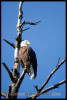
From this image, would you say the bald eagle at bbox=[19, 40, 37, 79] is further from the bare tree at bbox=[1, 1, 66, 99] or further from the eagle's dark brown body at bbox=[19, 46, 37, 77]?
the bare tree at bbox=[1, 1, 66, 99]

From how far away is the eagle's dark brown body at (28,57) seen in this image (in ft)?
16.5

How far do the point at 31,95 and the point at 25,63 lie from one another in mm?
1854

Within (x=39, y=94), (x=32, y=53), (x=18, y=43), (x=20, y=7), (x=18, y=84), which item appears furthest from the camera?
(x=32, y=53)

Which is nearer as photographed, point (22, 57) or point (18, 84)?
point (18, 84)

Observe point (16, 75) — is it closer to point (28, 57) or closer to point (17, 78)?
point (17, 78)

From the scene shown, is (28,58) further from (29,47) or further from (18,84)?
(18,84)

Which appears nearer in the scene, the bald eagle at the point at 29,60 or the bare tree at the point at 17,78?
the bare tree at the point at 17,78

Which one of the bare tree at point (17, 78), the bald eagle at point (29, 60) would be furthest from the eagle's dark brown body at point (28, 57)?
the bare tree at point (17, 78)

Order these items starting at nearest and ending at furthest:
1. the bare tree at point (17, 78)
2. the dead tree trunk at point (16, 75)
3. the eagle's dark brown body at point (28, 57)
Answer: the bare tree at point (17, 78), the dead tree trunk at point (16, 75), the eagle's dark brown body at point (28, 57)

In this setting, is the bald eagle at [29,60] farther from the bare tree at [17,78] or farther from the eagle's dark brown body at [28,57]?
the bare tree at [17,78]

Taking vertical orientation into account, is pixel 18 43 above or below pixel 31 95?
above

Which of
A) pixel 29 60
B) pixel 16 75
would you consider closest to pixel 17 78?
pixel 16 75

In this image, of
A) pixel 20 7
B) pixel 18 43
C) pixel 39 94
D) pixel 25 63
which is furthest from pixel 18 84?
pixel 20 7

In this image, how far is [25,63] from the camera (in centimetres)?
508
